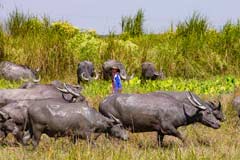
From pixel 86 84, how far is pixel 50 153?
8645mm

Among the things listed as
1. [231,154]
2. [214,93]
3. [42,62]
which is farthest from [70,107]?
[42,62]

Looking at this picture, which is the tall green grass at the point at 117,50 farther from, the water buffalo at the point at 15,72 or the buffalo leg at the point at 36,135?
the buffalo leg at the point at 36,135

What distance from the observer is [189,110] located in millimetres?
10367

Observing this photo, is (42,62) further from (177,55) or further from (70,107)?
(70,107)

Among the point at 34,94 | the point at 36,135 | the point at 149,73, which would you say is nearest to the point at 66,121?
the point at 36,135

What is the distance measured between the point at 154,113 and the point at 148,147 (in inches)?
26.3

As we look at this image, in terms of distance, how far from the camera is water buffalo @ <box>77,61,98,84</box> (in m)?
17.4

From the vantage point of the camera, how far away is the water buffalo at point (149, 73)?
18.2 metres

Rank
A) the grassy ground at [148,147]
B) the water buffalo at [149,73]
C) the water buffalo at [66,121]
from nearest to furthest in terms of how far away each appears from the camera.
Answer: the grassy ground at [148,147] < the water buffalo at [66,121] < the water buffalo at [149,73]

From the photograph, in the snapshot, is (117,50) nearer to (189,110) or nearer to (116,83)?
(116,83)

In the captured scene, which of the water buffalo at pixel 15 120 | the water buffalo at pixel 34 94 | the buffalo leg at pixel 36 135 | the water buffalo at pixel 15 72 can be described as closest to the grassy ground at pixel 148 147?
the buffalo leg at pixel 36 135

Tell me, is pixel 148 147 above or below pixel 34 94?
below

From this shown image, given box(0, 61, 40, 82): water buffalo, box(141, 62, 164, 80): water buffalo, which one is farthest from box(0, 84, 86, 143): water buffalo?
box(141, 62, 164, 80): water buffalo

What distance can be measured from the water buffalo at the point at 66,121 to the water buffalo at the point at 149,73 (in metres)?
8.44
